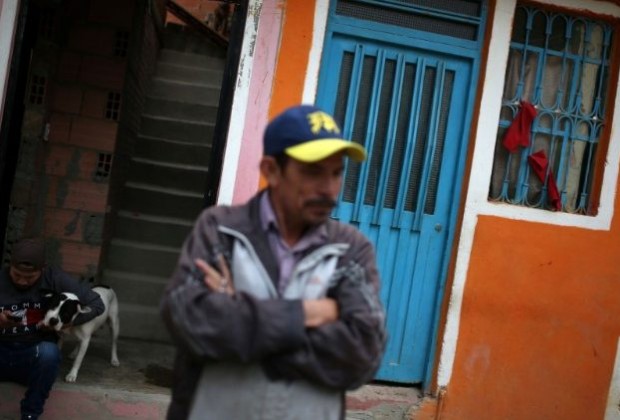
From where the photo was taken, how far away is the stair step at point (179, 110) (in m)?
8.31

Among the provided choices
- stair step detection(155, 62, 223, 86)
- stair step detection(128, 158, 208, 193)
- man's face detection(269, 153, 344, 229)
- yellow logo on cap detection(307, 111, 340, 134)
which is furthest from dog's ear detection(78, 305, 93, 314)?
stair step detection(155, 62, 223, 86)

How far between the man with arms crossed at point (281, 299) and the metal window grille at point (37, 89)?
174 inches

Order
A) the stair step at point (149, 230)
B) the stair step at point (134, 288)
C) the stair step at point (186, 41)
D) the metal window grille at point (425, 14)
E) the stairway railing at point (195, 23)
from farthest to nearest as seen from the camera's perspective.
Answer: the stairway railing at point (195, 23) → the stair step at point (186, 41) → the stair step at point (149, 230) → the stair step at point (134, 288) → the metal window grille at point (425, 14)

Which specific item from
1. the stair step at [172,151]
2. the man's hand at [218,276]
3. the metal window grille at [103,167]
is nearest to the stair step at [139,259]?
the metal window grille at [103,167]

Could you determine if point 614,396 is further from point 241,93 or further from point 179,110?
point 179,110

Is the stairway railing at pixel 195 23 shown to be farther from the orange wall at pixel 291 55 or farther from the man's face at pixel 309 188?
the man's face at pixel 309 188

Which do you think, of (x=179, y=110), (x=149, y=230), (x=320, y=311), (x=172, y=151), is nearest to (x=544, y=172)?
(x=320, y=311)

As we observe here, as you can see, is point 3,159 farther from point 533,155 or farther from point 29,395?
point 533,155

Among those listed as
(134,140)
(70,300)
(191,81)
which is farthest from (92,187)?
(191,81)

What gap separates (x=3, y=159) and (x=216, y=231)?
3.20 meters

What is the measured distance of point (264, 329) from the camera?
183cm

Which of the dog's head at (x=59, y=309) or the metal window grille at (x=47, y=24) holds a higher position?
the metal window grille at (x=47, y=24)

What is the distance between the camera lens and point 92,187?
20.4ft

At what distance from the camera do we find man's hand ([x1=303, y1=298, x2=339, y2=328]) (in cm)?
191
